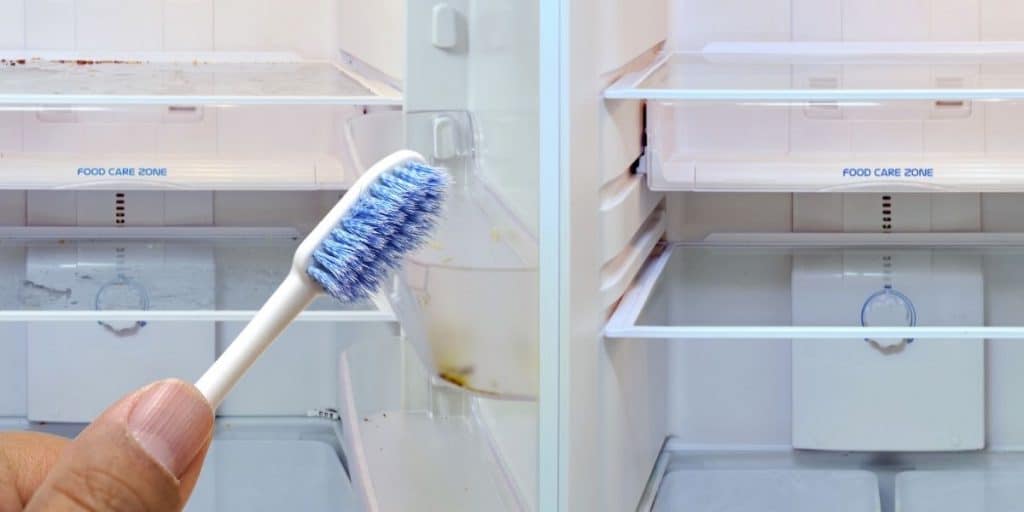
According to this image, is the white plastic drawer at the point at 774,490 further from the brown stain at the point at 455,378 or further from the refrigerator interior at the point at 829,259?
the brown stain at the point at 455,378

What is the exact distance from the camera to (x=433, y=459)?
57.6 inches

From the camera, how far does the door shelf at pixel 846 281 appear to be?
2.16 metres

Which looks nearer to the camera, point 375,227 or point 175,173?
point 375,227

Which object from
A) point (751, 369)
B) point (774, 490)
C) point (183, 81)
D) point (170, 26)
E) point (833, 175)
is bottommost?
point (774, 490)

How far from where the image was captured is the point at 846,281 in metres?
2.16

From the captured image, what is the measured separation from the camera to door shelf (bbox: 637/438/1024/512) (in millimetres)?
2100

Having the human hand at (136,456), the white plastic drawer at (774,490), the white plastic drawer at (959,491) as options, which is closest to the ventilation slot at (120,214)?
the white plastic drawer at (774,490)

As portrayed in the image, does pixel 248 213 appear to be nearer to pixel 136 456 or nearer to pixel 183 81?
pixel 183 81

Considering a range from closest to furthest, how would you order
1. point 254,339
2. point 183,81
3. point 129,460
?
point 129,460 < point 254,339 < point 183,81

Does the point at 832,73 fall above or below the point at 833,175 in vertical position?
above

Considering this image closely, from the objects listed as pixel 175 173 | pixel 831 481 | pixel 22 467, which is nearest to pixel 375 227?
pixel 22 467

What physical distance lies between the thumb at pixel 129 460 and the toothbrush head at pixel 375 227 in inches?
6.7

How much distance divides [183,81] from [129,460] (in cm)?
129

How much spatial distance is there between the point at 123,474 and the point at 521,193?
705 mm
